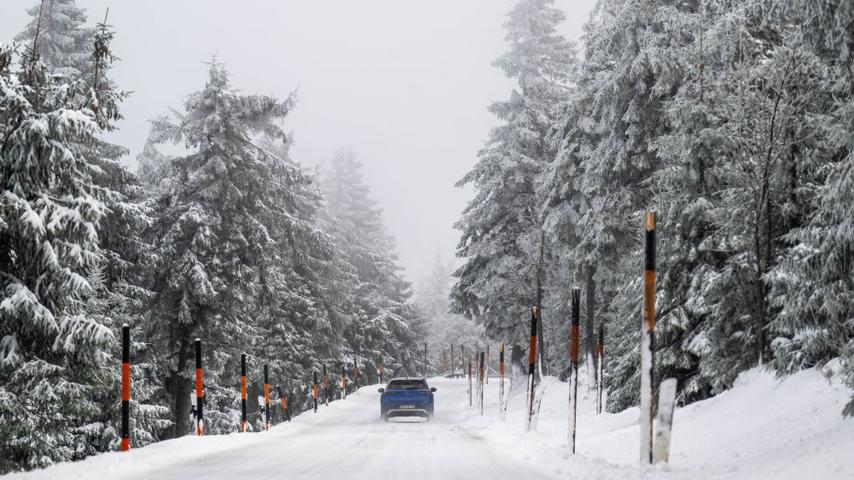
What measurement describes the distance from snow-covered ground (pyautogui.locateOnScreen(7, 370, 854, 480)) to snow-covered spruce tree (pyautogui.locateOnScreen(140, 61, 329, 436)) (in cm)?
876

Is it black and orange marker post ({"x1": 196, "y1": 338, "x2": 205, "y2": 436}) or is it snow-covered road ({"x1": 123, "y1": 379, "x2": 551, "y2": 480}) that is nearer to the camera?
snow-covered road ({"x1": 123, "y1": 379, "x2": 551, "y2": 480})

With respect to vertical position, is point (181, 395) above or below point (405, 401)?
above

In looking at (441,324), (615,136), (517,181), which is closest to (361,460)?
(615,136)

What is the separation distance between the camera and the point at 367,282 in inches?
2143

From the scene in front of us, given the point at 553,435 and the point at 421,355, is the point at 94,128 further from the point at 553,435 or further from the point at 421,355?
the point at 421,355

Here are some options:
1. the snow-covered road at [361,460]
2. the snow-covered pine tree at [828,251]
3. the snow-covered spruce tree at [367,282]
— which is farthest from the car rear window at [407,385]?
the snow-covered spruce tree at [367,282]

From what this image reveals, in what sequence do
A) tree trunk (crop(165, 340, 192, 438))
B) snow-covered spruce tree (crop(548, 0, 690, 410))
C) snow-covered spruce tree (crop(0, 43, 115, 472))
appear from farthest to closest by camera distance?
tree trunk (crop(165, 340, 192, 438)), snow-covered spruce tree (crop(548, 0, 690, 410)), snow-covered spruce tree (crop(0, 43, 115, 472))

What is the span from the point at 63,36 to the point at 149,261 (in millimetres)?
6816

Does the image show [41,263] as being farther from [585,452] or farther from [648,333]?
[585,452]

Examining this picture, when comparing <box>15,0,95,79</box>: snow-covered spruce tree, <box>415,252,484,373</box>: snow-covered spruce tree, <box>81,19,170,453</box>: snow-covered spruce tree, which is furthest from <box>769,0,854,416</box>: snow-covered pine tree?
<box>415,252,484,373</box>: snow-covered spruce tree

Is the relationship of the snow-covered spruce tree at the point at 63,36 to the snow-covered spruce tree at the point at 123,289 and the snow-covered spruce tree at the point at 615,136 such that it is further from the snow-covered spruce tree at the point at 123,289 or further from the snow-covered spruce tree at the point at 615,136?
the snow-covered spruce tree at the point at 615,136

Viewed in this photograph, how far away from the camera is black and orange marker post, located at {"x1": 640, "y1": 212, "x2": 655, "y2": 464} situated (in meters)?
8.02

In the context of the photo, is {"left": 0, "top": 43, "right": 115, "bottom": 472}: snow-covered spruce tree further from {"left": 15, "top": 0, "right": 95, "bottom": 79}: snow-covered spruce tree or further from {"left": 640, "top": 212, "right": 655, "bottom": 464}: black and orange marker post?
{"left": 15, "top": 0, "right": 95, "bottom": 79}: snow-covered spruce tree

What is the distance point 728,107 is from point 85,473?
12.5 metres
